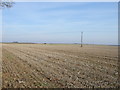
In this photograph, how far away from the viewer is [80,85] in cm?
853

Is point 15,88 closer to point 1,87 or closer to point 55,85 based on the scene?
point 1,87

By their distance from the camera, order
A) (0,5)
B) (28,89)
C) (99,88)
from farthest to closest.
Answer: (0,5), (99,88), (28,89)

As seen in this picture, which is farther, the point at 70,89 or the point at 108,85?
the point at 108,85

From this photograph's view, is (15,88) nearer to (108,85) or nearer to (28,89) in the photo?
(28,89)

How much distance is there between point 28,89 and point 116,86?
14.6ft

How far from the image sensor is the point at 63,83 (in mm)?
8805

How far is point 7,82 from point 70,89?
348 cm

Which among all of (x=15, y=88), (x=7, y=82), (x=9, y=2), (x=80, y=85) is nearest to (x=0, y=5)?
(x=9, y=2)

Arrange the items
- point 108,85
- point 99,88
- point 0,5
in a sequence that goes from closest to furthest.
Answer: point 99,88
point 108,85
point 0,5

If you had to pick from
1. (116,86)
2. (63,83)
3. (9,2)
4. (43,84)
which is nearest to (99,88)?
(116,86)

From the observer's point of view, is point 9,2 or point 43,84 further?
point 9,2

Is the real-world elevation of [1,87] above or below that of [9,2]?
below

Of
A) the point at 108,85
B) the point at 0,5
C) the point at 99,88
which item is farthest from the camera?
the point at 0,5

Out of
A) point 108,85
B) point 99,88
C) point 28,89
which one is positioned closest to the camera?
point 28,89
